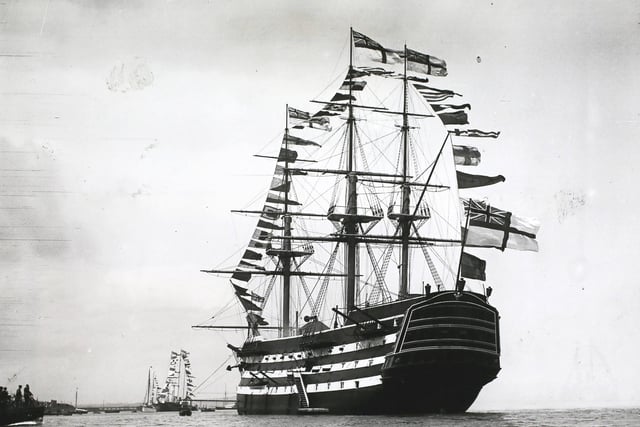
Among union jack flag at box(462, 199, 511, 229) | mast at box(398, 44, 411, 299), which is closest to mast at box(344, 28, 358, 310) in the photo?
mast at box(398, 44, 411, 299)

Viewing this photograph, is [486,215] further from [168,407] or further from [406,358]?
[168,407]

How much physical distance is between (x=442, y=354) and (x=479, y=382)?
388 centimetres

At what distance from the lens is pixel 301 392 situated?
65.3m

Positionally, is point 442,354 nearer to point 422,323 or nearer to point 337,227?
point 422,323

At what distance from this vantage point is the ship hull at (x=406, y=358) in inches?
2051

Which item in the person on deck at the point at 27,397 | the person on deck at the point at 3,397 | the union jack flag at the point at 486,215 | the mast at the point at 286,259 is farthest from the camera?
the mast at the point at 286,259

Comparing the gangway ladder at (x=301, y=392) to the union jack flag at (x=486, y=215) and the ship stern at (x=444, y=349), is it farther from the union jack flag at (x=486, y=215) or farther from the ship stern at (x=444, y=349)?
the union jack flag at (x=486, y=215)

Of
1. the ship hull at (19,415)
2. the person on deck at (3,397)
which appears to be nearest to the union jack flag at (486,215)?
the person on deck at (3,397)

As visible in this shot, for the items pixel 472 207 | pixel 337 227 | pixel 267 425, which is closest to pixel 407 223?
pixel 337 227

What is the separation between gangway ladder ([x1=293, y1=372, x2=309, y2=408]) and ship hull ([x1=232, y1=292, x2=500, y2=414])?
67 mm

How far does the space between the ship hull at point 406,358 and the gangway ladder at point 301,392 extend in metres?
0.07

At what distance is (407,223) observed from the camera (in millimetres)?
67438

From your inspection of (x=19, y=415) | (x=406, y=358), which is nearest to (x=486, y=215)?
(x=406, y=358)

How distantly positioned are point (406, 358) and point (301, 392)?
48.5 feet
